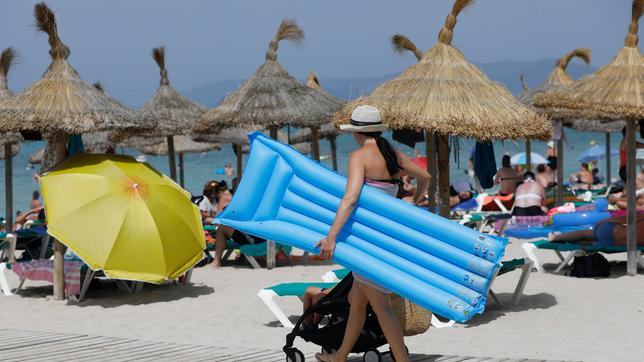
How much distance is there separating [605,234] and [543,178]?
9.57m

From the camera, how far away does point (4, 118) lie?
8.92 metres

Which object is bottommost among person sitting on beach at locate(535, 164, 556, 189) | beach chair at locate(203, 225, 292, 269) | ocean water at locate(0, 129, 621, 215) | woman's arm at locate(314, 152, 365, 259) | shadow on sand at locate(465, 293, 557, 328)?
ocean water at locate(0, 129, 621, 215)

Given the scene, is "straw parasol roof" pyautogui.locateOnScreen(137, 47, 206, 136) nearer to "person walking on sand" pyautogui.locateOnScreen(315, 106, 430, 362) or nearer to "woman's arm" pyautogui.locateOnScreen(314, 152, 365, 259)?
"person walking on sand" pyautogui.locateOnScreen(315, 106, 430, 362)

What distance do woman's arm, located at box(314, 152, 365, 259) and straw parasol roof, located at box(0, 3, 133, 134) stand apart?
4.44 meters

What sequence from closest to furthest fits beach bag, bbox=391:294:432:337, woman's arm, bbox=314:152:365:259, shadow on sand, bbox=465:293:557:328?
woman's arm, bbox=314:152:365:259 < beach bag, bbox=391:294:432:337 < shadow on sand, bbox=465:293:557:328

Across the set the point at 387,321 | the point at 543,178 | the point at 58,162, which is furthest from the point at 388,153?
the point at 543,178

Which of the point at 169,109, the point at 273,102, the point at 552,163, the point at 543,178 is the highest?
the point at 273,102

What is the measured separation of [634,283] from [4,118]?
5.77 metres

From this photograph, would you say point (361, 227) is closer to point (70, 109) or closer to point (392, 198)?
point (392, 198)

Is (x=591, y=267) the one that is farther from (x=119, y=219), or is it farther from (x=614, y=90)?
(x=119, y=219)

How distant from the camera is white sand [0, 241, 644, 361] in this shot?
6.58 meters

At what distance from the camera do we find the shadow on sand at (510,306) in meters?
7.77

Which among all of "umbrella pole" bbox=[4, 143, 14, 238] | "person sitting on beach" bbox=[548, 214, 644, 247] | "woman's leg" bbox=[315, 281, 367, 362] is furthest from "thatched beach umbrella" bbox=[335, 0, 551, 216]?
"umbrella pole" bbox=[4, 143, 14, 238]

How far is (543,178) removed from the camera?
19391mm
